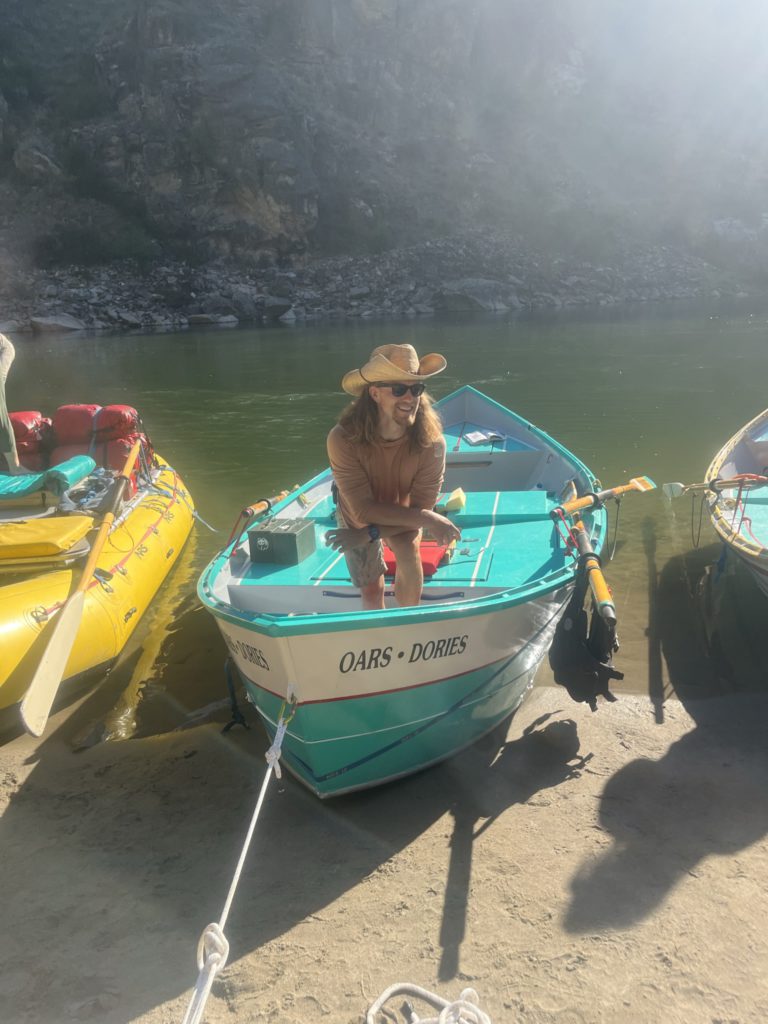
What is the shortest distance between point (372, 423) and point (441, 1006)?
3293 mm

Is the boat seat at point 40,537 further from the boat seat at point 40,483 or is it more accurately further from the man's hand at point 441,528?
the man's hand at point 441,528

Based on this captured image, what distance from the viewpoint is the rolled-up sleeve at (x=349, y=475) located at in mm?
4727

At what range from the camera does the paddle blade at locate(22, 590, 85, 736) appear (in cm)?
529

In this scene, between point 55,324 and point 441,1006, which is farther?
point 55,324

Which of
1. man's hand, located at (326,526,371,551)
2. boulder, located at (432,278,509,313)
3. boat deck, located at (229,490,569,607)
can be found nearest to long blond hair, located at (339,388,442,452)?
man's hand, located at (326,526,371,551)

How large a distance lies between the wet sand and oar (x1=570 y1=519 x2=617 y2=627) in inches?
50.3

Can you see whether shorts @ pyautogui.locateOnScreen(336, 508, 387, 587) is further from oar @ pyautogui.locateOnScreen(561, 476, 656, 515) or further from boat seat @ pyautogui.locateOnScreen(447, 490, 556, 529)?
oar @ pyautogui.locateOnScreen(561, 476, 656, 515)

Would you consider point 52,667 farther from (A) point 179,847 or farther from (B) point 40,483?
(B) point 40,483

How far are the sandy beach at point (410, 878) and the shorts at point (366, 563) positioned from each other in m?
1.60

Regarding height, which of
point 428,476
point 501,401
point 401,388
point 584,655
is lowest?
point 501,401

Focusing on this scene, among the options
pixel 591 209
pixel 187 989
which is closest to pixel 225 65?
pixel 591 209

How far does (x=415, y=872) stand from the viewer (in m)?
4.59

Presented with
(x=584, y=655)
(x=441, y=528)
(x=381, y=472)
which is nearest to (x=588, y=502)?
(x=584, y=655)

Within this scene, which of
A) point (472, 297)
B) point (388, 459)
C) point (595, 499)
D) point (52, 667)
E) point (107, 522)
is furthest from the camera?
point (472, 297)
